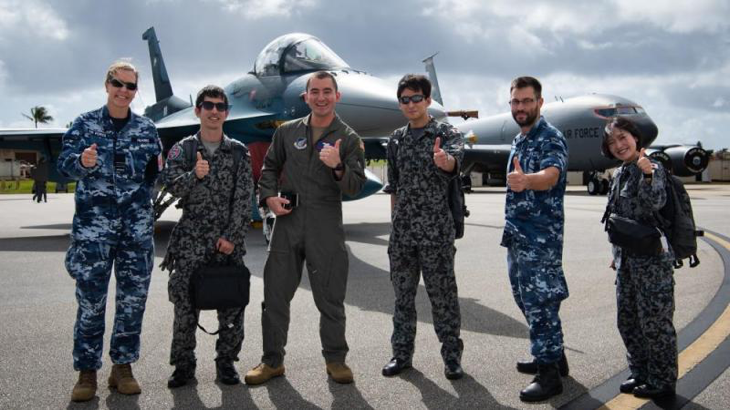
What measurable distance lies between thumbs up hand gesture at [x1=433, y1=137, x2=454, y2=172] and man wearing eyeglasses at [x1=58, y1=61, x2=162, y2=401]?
1.83 meters

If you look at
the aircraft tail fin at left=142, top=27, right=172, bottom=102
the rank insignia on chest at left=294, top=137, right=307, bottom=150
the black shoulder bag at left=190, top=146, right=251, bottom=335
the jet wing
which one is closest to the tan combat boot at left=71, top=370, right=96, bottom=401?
the black shoulder bag at left=190, top=146, right=251, bottom=335

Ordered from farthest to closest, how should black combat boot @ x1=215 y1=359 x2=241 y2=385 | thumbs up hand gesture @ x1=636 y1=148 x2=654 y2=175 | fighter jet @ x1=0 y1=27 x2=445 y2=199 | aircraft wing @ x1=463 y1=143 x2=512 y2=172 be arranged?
aircraft wing @ x1=463 y1=143 x2=512 y2=172 < fighter jet @ x1=0 y1=27 x2=445 y2=199 < black combat boot @ x1=215 y1=359 x2=241 y2=385 < thumbs up hand gesture @ x1=636 y1=148 x2=654 y2=175

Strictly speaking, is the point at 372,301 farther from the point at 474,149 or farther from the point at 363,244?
the point at 474,149

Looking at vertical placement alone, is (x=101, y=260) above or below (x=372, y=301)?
above

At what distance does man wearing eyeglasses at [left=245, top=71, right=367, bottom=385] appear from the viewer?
153 inches

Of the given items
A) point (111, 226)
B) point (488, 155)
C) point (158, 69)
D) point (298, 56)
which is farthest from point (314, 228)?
point (488, 155)

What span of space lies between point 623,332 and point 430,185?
1514mm

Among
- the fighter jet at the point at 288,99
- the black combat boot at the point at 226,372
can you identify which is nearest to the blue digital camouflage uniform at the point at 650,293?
the black combat boot at the point at 226,372

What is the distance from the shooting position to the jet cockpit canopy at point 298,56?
431 inches

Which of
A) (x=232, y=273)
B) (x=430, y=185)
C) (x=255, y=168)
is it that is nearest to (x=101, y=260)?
(x=232, y=273)

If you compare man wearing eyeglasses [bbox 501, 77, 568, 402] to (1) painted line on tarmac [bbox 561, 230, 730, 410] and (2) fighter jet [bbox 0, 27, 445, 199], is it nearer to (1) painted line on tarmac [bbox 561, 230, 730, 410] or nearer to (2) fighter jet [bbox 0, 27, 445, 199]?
(1) painted line on tarmac [bbox 561, 230, 730, 410]

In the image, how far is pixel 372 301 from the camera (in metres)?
6.02

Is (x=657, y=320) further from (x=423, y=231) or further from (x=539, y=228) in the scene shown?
(x=423, y=231)

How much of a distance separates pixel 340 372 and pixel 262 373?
50 cm
